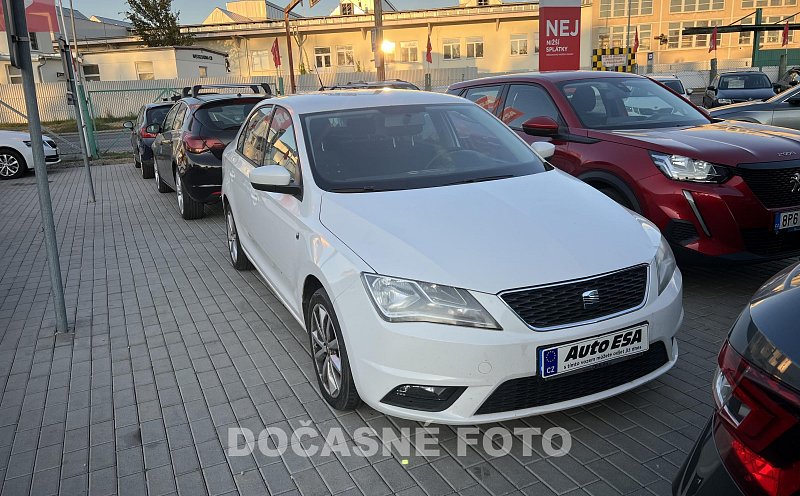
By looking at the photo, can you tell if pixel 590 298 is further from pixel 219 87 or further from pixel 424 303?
pixel 219 87

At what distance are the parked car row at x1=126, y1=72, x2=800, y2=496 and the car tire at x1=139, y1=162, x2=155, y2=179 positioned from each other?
30.4ft

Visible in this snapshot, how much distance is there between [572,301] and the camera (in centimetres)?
274

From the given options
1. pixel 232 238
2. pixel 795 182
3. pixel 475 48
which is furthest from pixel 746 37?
pixel 232 238

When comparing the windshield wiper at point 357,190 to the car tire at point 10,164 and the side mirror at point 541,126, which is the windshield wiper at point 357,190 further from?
the car tire at point 10,164

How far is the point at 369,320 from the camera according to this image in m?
2.83

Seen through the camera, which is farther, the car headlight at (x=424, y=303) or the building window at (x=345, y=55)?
the building window at (x=345, y=55)

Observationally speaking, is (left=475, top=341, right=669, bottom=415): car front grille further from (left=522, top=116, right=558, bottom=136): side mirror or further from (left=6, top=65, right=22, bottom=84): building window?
(left=6, top=65, right=22, bottom=84): building window

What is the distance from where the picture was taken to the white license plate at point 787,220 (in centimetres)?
450

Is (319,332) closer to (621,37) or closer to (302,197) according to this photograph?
(302,197)

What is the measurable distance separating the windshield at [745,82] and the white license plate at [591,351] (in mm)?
21460

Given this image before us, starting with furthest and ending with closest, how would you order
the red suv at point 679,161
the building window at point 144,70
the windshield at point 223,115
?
1. the building window at point 144,70
2. the windshield at point 223,115
3. the red suv at point 679,161

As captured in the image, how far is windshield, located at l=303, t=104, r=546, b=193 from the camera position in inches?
149

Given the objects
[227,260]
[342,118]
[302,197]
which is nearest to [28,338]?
[227,260]

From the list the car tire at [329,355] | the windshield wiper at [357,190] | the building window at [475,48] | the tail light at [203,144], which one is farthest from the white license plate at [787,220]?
the building window at [475,48]
